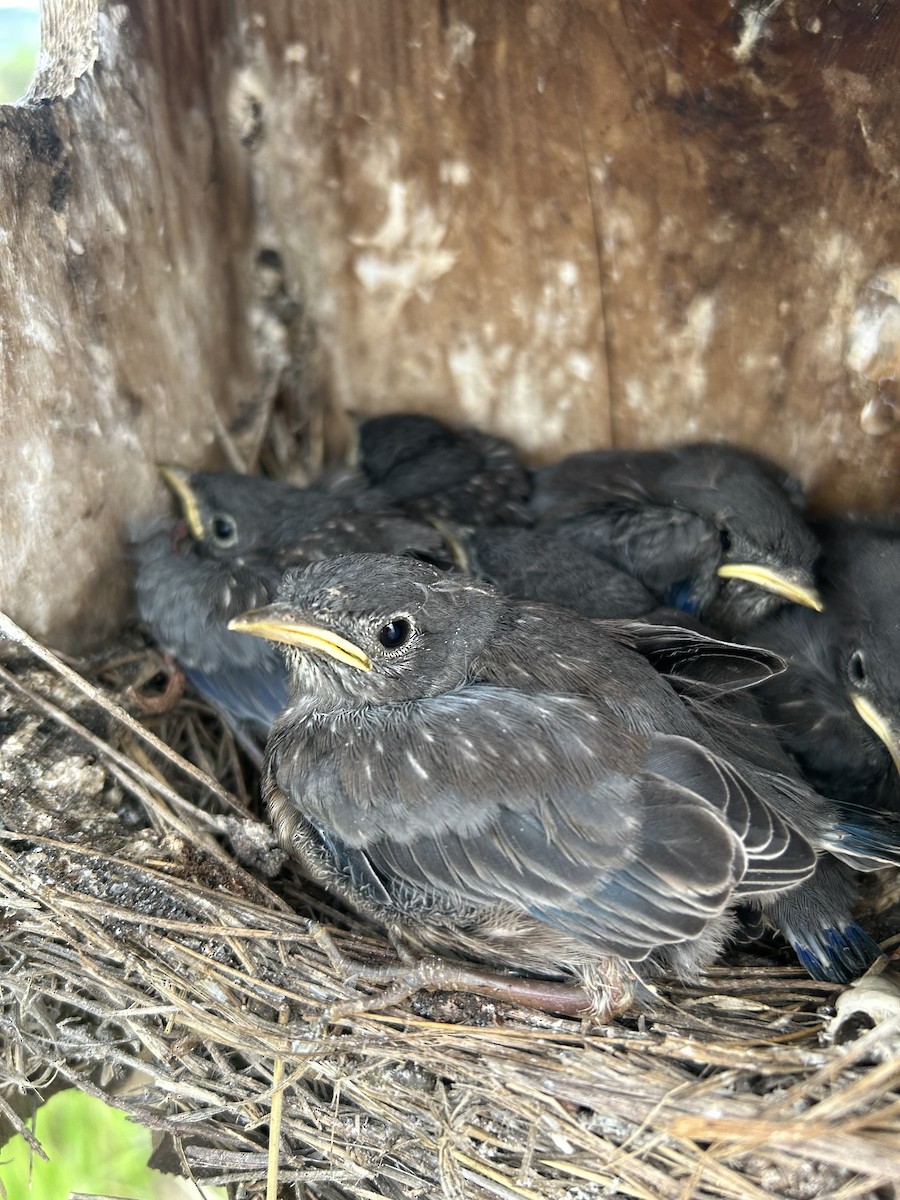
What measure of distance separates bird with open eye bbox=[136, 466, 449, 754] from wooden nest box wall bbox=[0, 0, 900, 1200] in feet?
0.38

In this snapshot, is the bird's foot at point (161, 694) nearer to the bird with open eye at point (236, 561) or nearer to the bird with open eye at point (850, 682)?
the bird with open eye at point (236, 561)

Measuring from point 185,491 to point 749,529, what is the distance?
126 centimetres

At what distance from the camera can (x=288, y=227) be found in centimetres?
262

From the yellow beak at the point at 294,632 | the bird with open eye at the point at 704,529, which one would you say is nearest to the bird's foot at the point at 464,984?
the yellow beak at the point at 294,632

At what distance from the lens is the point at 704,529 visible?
210cm

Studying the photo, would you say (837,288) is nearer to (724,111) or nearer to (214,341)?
(724,111)

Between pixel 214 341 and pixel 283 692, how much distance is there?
99 cm

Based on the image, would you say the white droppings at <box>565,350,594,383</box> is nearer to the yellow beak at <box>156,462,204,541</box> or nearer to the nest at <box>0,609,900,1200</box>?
the yellow beak at <box>156,462,204,541</box>

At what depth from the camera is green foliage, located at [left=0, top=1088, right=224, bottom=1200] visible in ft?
5.80

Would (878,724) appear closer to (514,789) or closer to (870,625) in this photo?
(870,625)

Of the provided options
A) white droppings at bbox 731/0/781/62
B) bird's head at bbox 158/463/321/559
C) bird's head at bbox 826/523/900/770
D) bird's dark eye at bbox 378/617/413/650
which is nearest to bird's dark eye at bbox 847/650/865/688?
bird's head at bbox 826/523/900/770

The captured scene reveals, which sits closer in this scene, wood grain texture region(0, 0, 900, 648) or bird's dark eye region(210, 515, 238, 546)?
wood grain texture region(0, 0, 900, 648)

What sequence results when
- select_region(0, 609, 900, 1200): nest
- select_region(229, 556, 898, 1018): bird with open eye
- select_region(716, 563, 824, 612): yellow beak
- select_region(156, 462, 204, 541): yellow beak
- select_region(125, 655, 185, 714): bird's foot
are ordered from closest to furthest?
select_region(0, 609, 900, 1200): nest → select_region(229, 556, 898, 1018): bird with open eye → select_region(716, 563, 824, 612): yellow beak → select_region(125, 655, 185, 714): bird's foot → select_region(156, 462, 204, 541): yellow beak

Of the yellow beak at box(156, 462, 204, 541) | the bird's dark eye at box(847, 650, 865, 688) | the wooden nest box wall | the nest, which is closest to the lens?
the nest
